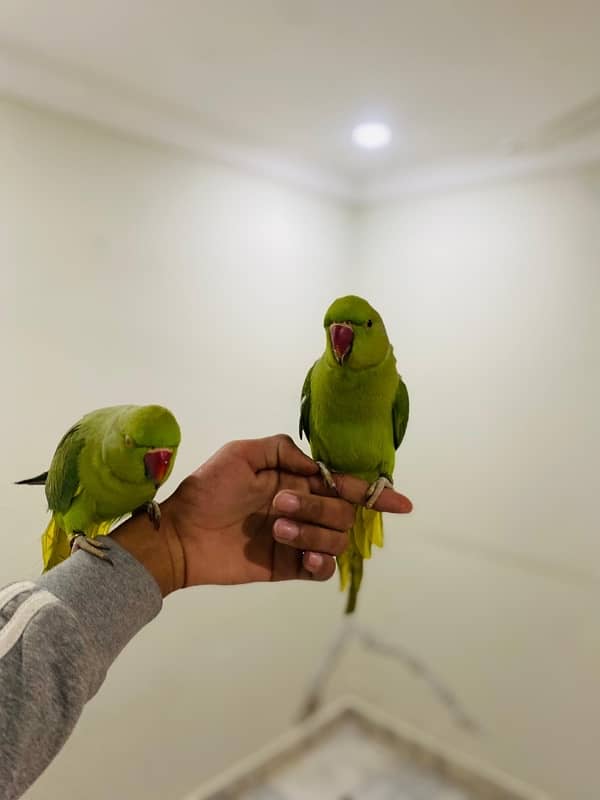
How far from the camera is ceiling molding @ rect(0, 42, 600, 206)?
1.43 meters

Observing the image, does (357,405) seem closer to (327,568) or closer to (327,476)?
(327,476)

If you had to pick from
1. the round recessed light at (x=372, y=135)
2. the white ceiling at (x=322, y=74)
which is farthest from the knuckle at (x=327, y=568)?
the round recessed light at (x=372, y=135)

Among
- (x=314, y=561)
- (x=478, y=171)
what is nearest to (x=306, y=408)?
(x=314, y=561)

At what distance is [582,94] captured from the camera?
1532 mm

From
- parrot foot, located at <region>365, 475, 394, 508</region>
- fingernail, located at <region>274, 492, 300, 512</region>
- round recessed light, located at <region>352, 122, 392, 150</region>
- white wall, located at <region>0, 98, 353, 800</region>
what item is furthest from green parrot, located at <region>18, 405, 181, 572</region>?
round recessed light, located at <region>352, 122, 392, 150</region>

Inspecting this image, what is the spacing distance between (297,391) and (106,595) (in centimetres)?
131

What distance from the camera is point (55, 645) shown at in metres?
0.65

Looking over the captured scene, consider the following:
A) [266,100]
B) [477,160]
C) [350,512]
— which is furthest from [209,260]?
[350,512]

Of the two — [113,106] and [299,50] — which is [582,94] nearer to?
[299,50]

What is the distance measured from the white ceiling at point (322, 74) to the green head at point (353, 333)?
2.58 ft

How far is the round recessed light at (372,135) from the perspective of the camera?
1.73m

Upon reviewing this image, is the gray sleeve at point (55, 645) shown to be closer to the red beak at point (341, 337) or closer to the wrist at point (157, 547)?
the wrist at point (157, 547)

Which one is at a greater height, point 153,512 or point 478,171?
point 478,171

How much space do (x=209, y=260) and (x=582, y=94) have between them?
3.40ft
